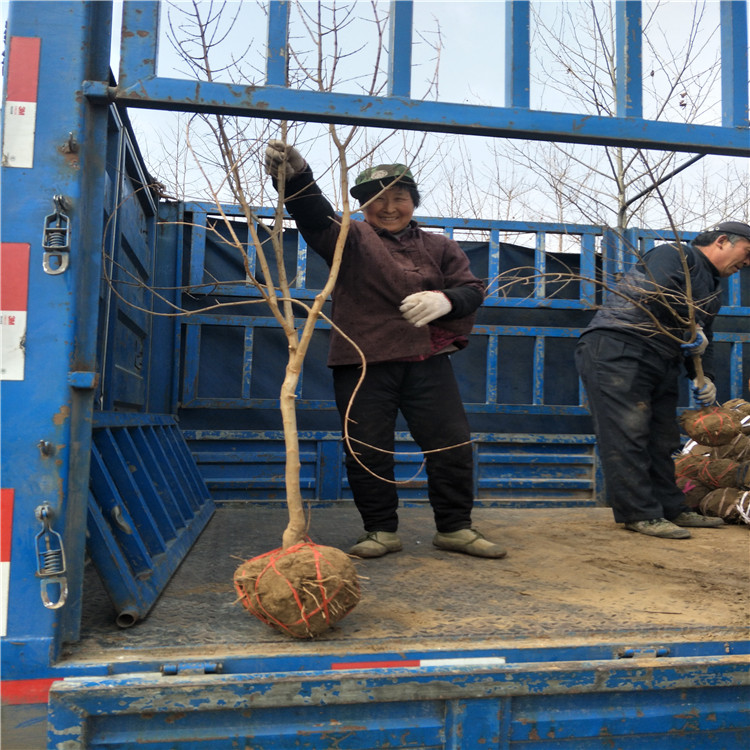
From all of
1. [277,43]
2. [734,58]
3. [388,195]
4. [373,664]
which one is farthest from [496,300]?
[373,664]

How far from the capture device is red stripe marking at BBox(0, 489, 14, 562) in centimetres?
149

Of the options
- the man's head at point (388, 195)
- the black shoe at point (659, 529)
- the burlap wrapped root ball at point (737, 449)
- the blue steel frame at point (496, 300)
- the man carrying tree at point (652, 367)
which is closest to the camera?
the man's head at point (388, 195)

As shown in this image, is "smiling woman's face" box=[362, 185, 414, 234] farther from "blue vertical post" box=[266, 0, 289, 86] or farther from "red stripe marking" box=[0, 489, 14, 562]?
"red stripe marking" box=[0, 489, 14, 562]

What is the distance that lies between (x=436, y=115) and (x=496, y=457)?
2.67m

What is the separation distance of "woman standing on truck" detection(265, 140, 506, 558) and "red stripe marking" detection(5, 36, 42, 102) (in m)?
1.12

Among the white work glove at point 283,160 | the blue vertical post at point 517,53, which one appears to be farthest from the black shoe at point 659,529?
the white work glove at point 283,160

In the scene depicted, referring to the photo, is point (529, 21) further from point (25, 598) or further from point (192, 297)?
point (192, 297)

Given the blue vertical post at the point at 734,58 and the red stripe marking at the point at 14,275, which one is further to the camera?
the blue vertical post at the point at 734,58

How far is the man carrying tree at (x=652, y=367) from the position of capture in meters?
3.28

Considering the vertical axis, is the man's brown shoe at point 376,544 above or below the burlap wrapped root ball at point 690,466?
below

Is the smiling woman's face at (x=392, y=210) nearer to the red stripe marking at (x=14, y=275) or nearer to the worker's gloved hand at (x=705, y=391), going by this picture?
the red stripe marking at (x=14, y=275)

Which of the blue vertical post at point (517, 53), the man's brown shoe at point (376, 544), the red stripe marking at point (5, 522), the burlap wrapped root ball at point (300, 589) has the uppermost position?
the blue vertical post at point (517, 53)

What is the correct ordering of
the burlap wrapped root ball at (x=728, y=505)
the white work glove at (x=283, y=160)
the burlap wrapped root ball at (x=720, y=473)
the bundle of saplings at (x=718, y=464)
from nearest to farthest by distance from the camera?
the white work glove at (x=283, y=160) → the burlap wrapped root ball at (x=728, y=505) → the bundle of saplings at (x=718, y=464) → the burlap wrapped root ball at (x=720, y=473)

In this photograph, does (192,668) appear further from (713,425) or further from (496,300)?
(496,300)
